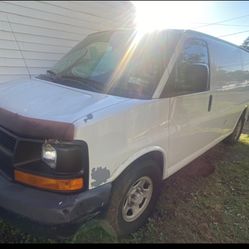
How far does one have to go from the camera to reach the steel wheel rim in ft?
9.41

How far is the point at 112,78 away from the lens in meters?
3.00

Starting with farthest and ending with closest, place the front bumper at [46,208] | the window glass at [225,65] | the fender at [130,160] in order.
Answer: the window glass at [225,65] < the fender at [130,160] < the front bumper at [46,208]

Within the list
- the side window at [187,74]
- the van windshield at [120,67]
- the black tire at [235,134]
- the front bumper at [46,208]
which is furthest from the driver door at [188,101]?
the black tire at [235,134]

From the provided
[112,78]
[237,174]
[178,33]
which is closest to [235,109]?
[237,174]

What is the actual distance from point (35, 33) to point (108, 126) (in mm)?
3517

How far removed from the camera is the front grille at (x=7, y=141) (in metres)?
2.38

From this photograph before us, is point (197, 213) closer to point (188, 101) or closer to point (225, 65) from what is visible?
point (188, 101)

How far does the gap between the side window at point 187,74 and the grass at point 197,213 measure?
4.32 ft

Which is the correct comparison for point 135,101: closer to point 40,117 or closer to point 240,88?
point 40,117

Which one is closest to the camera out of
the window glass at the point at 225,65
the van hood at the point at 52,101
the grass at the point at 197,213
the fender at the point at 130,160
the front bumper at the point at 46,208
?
the front bumper at the point at 46,208

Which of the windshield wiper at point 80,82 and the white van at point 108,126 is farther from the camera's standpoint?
the windshield wiper at point 80,82

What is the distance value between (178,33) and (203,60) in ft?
2.46

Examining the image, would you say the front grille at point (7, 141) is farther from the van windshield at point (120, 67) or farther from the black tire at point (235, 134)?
the black tire at point (235, 134)

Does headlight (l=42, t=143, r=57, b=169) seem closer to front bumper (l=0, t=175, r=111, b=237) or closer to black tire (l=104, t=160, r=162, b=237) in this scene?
front bumper (l=0, t=175, r=111, b=237)
